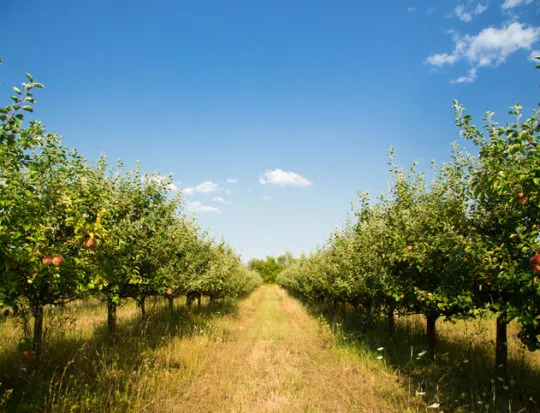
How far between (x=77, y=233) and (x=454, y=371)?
10.5 meters

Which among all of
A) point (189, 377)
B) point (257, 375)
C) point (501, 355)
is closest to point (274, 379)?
point (257, 375)

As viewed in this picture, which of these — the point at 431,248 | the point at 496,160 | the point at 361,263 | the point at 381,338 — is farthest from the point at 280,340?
the point at 496,160

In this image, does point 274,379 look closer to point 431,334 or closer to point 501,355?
point 431,334

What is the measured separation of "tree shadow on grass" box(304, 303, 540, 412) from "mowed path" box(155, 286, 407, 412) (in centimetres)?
77

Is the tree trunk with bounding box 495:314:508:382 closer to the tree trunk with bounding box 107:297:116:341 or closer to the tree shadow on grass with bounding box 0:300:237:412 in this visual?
the tree shadow on grass with bounding box 0:300:237:412

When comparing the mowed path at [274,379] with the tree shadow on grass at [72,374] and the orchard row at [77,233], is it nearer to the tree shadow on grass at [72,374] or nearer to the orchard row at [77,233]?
the tree shadow on grass at [72,374]

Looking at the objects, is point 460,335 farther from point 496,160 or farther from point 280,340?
point 496,160

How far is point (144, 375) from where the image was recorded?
27.0 feet

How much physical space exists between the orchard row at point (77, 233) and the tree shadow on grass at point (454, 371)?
7.55 m

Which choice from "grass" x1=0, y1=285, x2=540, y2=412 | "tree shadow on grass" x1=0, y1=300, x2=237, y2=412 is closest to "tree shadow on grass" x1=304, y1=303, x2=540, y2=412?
"grass" x1=0, y1=285, x2=540, y2=412

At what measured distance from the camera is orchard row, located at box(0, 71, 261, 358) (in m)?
4.34

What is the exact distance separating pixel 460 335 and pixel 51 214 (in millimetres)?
15639

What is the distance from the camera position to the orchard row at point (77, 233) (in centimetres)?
434

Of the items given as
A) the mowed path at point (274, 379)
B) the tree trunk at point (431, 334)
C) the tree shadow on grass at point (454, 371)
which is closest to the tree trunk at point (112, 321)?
the mowed path at point (274, 379)
